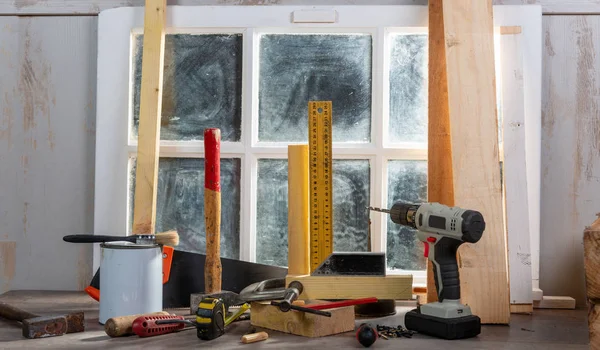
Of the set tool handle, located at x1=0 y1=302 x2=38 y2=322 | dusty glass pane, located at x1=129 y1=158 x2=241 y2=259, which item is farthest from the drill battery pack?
tool handle, located at x1=0 y1=302 x2=38 y2=322

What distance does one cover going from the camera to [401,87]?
2.70 metres

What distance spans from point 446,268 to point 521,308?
577mm

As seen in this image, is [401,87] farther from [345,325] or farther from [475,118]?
[345,325]

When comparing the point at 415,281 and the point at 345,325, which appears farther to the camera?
the point at 415,281

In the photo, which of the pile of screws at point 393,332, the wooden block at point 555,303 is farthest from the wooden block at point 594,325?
the wooden block at point 555,303

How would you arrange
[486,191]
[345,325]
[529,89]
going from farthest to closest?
[529,89] → [486,191] → [345,325]

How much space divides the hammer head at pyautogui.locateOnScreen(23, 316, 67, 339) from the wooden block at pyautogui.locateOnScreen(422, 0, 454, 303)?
48.1 inches

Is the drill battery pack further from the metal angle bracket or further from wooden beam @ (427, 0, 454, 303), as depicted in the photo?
wooden beam @ (427, 0, 454, 303)

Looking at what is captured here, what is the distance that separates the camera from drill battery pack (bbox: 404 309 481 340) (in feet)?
6.49

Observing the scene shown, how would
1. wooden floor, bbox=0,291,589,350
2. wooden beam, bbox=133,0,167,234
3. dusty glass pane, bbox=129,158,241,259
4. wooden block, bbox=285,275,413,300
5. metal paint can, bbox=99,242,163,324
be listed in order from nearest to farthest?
wooden floor, bbox=0,291,589,350 < metal paint can, bbox=99,242,163,324 < wooden block, bbox=285,275,413,300 < wooden beam, bbox=133,0,167,234 < dusty glass pane, bbox=129,158,241,259

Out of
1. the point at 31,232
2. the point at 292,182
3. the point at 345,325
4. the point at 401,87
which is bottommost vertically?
the point at 345,325

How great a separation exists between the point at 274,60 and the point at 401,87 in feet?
1.62

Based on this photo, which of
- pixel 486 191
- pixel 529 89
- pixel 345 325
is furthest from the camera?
pixel 529 89

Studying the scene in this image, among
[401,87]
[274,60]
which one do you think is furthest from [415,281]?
[274,60]
